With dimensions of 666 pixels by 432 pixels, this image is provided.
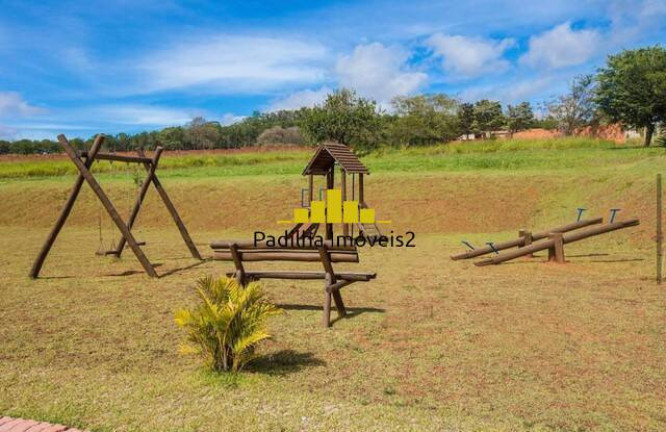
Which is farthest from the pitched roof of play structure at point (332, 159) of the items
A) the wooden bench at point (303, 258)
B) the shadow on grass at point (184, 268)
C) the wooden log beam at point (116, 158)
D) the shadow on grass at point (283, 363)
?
the shadow on grass at point (283, 363)

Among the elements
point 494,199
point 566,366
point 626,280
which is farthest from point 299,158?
point 566,366

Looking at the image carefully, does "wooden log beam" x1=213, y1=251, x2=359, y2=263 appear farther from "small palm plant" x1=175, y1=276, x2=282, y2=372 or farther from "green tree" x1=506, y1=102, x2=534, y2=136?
"green tree" x1=506, y1=102, x2=534, y2=136

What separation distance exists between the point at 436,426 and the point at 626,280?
7.73 metres

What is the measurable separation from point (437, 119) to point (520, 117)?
59.5 feet

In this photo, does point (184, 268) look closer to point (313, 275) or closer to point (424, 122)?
point (313, 275)

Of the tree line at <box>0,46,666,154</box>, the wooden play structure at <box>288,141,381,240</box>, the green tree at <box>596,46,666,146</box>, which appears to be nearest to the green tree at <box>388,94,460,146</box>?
the tree line at <box>0,46,666,154</box>

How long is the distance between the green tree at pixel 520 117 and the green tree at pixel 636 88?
118ft

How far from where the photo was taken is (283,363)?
601 centimetres

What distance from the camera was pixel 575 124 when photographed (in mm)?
63188

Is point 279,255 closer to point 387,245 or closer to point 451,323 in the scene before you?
point 451,323

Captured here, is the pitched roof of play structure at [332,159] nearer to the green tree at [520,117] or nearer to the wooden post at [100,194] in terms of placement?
the wooden post at [100,194]

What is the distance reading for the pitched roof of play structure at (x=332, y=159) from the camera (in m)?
15.6

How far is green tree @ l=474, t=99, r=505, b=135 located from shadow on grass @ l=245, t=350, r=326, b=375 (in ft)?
244

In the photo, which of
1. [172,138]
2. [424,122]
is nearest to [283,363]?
[424,122]
